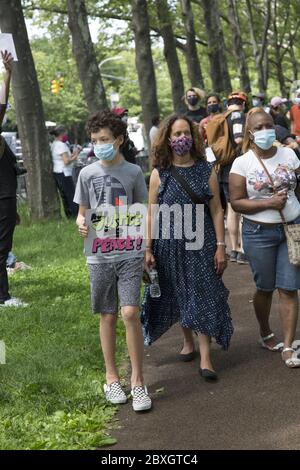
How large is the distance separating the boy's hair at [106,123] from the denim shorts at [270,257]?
133 centimetres

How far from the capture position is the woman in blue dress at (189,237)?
264 inches

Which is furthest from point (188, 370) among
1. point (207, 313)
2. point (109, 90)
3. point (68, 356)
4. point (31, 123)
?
point (109, 90)

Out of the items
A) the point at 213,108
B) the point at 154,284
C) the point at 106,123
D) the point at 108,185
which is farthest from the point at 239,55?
the point at 108,185

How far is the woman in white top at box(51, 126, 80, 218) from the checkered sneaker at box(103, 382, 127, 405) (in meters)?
11.7

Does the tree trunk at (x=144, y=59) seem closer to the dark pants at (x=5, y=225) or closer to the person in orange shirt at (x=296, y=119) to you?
the person in orange shirt at (x=296, y=119)

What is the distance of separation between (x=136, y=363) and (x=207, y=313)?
84 centimetres

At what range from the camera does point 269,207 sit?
683cm

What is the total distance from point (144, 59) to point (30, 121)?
25.6 ft

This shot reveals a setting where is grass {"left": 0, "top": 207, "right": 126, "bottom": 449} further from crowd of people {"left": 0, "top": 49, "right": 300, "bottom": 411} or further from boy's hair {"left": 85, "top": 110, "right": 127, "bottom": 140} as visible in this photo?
boy's hair {"left": 85, "top": 110, "right": 127, "bottom": 140}

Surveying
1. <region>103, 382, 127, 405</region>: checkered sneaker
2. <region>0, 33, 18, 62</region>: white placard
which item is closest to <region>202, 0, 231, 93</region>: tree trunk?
<region>0, 33, 18, 62</region>: white placard

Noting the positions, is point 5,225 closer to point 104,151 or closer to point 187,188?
point 187,188

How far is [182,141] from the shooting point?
660 centimetres
